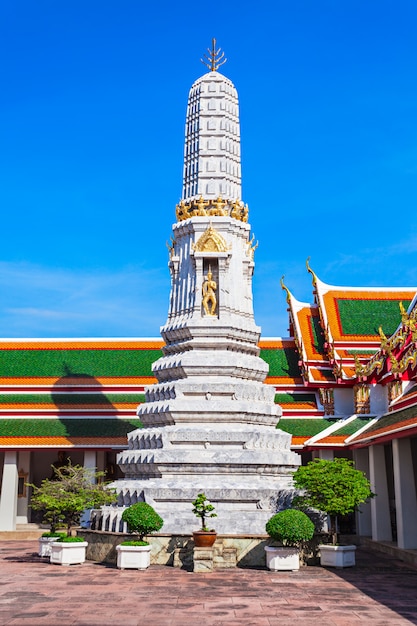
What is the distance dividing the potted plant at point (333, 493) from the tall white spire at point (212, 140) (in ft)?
30.2

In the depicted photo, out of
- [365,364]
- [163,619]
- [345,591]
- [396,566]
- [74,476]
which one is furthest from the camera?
[365,364]

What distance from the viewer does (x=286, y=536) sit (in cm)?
1539

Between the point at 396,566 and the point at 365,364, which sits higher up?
the point at 365,364

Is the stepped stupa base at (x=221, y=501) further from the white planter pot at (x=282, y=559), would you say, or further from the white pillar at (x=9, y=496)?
the white pillar at (x=9, y=496)

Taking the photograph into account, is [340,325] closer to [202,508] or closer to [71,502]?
[202,508]

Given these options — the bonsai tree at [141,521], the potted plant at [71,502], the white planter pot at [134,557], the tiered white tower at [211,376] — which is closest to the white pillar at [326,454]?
the tiered white tower at [211,376]

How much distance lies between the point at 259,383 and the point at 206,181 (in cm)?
647

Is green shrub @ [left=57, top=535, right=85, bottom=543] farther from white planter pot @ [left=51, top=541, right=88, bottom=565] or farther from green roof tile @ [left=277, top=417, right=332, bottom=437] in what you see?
green roof tile @ [left=277, top=417, right=332, bottom=437]

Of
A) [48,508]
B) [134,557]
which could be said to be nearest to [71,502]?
[48,508]

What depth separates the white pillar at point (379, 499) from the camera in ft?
70.9

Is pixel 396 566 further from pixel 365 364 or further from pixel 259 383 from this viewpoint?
pixel 365 364

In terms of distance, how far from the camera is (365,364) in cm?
2873

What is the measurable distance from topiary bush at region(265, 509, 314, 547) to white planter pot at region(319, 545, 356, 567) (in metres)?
0.96

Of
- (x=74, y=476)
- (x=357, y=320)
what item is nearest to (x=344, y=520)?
(x=357, y=320)
